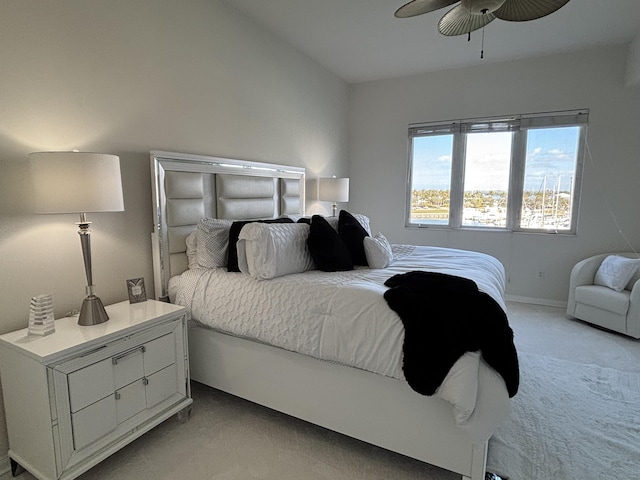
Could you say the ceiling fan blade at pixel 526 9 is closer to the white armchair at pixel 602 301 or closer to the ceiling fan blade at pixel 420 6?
the ceiling fan blade at pixel 420 6

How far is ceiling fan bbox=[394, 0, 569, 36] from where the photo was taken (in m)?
1.86

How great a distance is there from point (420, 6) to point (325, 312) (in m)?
1.91

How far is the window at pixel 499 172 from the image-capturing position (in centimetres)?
430

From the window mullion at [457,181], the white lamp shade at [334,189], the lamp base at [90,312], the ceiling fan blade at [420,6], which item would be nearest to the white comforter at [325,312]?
the lamp base at [90,312]

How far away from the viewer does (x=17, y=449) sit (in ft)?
5.61

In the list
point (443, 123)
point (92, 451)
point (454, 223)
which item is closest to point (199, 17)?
point (92, 451)

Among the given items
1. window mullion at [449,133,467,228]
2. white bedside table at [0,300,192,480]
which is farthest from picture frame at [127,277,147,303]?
window mullion at [449,133,467,228]

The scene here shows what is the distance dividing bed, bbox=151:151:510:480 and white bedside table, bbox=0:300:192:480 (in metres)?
0.41

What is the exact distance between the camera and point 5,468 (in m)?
1.77

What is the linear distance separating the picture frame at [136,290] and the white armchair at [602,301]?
4219 mm

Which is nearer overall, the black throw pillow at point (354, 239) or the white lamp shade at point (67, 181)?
the white lamp shade at point (67, 181)

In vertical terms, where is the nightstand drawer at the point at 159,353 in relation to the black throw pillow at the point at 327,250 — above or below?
below

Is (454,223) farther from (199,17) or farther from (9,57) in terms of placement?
(9,57)

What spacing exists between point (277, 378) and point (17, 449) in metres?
1.29
